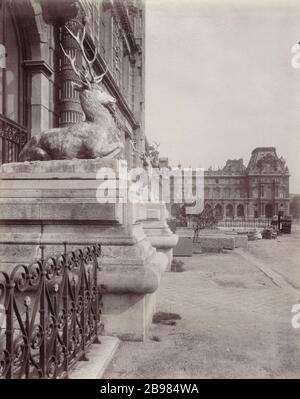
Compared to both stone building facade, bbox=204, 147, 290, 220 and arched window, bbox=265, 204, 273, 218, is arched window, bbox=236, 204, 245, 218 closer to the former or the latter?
stone building facade, bbox=204, 147, 290, 220

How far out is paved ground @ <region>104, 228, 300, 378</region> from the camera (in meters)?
3.73

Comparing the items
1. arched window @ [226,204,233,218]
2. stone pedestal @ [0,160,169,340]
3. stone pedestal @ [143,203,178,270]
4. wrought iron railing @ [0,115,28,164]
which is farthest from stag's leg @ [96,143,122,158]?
arched window @ [226,204,233,218]

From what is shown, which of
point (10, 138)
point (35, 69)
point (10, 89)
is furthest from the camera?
point (35, 69)

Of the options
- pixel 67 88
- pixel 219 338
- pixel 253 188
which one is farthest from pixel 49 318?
pixel 253 188

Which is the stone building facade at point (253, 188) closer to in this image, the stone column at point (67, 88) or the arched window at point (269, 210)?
the arched window at point (269, 210)

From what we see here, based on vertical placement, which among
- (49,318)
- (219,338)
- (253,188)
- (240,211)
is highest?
(253,188)

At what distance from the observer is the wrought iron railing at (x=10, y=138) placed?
9547 millimetres

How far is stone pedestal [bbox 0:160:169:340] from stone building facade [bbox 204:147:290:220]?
10773 cm

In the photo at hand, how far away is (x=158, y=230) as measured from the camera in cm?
1012

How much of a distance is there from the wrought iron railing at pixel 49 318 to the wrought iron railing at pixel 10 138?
607cm

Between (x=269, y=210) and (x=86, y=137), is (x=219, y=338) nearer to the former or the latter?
(x=86, y=137)

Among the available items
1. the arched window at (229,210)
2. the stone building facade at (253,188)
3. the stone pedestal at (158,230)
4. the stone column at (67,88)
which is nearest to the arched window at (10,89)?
the stone column at (67,88)

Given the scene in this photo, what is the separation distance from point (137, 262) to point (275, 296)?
4.14 m

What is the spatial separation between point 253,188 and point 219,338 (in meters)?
113
